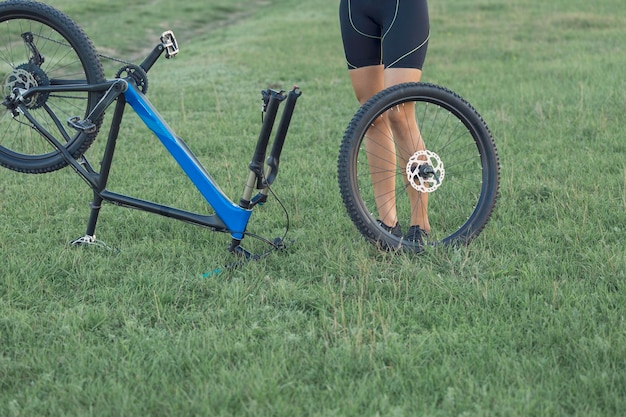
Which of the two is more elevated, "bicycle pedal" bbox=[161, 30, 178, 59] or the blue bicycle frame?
"bicycle pedal" bbox=[161, 30, 178, 59]

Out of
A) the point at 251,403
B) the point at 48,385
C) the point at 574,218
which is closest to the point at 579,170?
the point at 574,218

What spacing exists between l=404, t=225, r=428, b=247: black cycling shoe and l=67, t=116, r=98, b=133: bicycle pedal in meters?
1.83

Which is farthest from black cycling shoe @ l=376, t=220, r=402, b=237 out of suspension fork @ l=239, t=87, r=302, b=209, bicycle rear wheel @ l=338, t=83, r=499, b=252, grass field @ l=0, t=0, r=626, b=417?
suspension fork @ l=239, t=87, r=302, b=209

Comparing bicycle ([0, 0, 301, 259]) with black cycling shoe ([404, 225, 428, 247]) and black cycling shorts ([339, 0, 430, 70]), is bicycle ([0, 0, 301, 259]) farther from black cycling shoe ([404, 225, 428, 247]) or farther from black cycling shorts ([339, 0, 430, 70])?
black cycling shoe ([404, 225, 428, 247])

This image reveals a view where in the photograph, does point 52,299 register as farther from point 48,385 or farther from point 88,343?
point 48,385

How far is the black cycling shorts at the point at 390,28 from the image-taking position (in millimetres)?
4176

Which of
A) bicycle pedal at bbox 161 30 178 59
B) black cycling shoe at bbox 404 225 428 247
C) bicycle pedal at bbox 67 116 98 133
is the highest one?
bicycle pedal at bbox 161 30 178 59

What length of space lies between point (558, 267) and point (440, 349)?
3.58 ft

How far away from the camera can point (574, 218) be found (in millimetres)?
4609

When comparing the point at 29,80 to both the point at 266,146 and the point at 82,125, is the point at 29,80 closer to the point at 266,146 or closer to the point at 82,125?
the point at 82,125

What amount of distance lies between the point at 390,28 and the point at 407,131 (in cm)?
57

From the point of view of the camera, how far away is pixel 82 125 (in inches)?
161

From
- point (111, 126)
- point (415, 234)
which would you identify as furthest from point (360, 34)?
point (111, 126)

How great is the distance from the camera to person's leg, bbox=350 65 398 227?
14.5 ft
